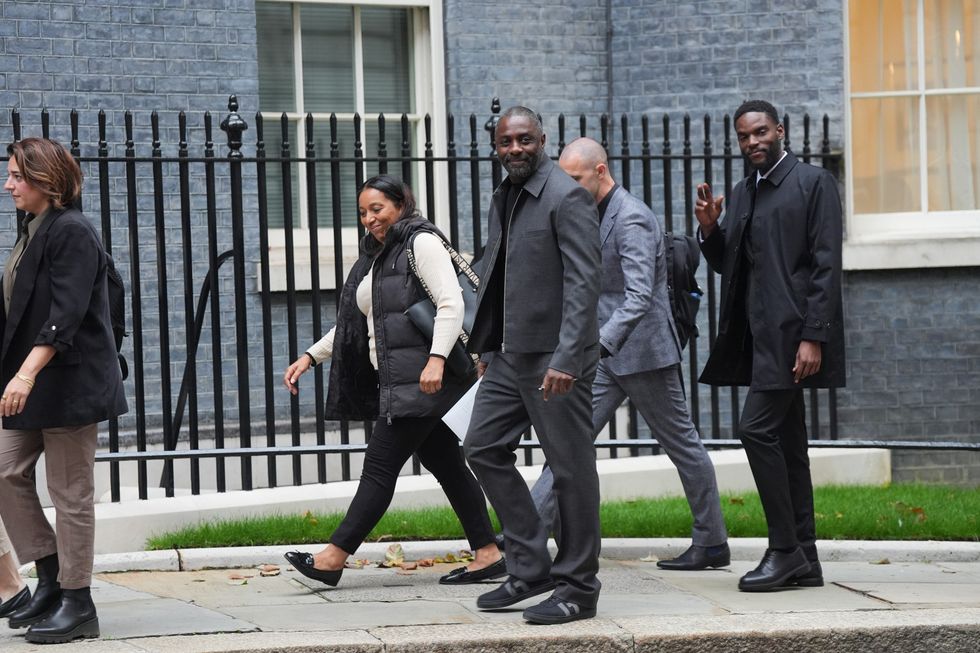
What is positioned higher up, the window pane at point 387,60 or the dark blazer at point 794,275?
the window pane at point 387,60

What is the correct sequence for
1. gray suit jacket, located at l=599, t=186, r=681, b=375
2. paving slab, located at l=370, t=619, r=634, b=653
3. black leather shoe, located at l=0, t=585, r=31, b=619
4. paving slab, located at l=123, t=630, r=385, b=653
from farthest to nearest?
gray suit jacket, located at l=599, t=186, r=681, b=375 < black leather shoe, located at l=0, t=585, r=31, b=619 < paving slab, located at l=370, t=619, r=634, b=653 < paving slab, located at l=123, t=630, r=385, b=653

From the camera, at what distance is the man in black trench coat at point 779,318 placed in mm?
5980

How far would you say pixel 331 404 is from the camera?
20.8 feet

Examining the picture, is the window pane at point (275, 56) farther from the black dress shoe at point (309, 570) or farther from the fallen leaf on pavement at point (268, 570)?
the black dress shoe at point (309, 570)

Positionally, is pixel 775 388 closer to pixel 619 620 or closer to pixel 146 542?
pixel 619 620

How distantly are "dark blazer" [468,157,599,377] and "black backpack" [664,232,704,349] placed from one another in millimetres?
1259

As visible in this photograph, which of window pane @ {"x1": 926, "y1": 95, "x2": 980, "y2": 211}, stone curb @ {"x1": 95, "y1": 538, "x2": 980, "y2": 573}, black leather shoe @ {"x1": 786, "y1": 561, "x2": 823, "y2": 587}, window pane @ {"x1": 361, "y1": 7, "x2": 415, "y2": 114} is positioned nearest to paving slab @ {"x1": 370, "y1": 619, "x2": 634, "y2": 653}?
black leather shoe @ {"x1": 786, "y1": 561, "x2": 823, "y2": 587}

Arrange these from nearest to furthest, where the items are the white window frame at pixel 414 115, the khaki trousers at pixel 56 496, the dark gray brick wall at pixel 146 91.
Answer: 1. the khaki trousers at pixel 56 496
2. the dark gray brick wall at pixel 146 91
3. the white window frame at pixel 414 115

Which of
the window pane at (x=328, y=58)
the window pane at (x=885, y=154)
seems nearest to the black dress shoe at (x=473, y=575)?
the window pane at (x=328, y=58)

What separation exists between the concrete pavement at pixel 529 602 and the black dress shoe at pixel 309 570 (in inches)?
3.0

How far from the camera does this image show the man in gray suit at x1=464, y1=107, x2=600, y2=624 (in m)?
5.36

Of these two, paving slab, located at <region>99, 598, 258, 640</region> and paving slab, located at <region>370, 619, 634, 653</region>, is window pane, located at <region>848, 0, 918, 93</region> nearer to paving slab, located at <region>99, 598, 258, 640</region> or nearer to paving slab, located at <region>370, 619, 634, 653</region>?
paving slab, located at <region>370, 619, 634, 653</region>

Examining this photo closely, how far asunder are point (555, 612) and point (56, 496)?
1821mm

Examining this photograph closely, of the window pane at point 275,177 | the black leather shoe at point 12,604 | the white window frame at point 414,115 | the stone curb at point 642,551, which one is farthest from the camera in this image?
the window pane at point 275,177
